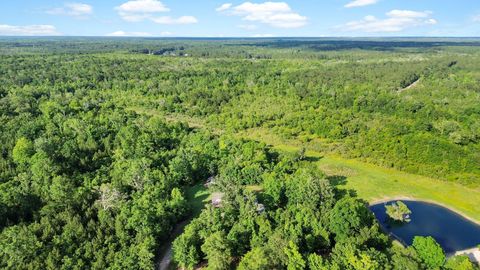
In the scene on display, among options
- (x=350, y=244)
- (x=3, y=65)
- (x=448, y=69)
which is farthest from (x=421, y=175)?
(x=3, y=65)

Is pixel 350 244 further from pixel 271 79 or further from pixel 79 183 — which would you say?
pixel 271 79

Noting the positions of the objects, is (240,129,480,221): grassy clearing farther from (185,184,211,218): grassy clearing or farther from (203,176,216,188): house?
(185,184,211,218): grassy clearing

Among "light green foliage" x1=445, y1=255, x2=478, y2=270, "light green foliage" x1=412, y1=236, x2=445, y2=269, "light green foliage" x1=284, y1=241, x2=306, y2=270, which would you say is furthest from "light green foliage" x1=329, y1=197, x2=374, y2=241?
"light green foliage" x1=445, y1=255, x2=478, y2=270

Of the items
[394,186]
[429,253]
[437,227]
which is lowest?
[437,227]

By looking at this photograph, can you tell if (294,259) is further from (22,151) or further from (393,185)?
(22,151)

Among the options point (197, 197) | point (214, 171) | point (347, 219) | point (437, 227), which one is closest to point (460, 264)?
point (347, 219)

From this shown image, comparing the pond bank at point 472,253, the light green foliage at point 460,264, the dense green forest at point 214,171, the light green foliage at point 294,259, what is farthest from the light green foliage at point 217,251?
the pond bank at point 472,253
